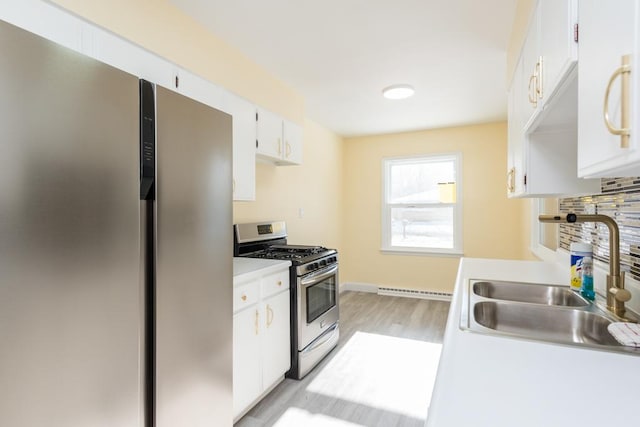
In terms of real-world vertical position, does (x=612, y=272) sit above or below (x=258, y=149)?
below

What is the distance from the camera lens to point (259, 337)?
6.79 feet

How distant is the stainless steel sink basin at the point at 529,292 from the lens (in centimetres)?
154

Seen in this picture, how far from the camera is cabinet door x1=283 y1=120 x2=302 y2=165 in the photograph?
289cm

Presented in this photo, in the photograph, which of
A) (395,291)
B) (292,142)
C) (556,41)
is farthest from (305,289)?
(395,291)

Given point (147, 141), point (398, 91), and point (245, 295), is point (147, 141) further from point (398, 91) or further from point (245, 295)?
point (398, 91)

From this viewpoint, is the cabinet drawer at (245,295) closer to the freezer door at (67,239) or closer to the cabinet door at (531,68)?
the freezer door at (67,239)

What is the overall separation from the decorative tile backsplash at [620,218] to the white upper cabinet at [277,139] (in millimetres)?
2044

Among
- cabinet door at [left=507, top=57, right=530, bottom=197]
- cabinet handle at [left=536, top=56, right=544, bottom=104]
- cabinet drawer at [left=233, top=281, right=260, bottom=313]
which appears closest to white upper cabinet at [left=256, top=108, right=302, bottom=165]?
cabinet drawer at [left=233, top=281, right=260, bottom=313]

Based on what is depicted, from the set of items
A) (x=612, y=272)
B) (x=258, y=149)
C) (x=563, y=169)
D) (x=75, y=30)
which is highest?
(x=75, y=30)

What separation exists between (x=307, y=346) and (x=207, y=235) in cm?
146

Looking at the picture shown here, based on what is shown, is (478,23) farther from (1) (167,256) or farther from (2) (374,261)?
(2) (374,261)

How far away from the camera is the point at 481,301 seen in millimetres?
1358

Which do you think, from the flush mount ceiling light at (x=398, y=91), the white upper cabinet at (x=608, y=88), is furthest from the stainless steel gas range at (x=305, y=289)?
the white upper cabinet at (x=608, y=88)

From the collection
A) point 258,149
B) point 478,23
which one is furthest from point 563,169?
point 258,149
